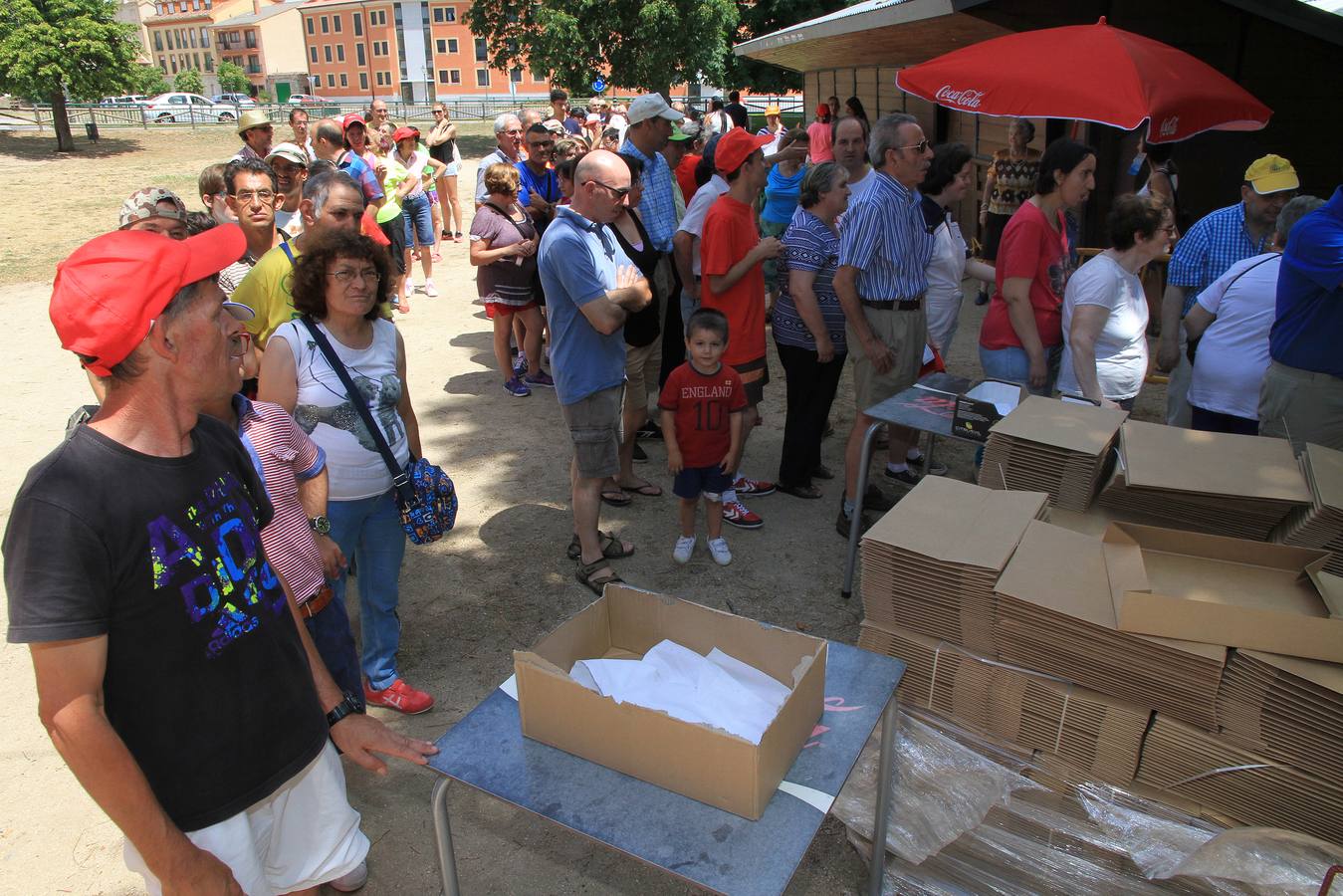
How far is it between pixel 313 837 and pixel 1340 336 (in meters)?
3.82

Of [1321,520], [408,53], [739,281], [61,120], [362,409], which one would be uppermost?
[408,53]

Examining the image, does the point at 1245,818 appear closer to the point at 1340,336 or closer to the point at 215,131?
the point at 1340,336

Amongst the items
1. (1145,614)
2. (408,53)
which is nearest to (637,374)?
(1145,614)

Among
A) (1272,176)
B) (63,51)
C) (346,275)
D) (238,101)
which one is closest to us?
(346,275)

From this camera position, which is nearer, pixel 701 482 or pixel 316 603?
pixel 316 603

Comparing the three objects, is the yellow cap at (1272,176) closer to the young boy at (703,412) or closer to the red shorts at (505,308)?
the young boy at (703,412)

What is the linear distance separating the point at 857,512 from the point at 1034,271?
139cm

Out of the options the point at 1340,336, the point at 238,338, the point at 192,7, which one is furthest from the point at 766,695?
the point at 192,7

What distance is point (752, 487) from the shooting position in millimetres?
5164

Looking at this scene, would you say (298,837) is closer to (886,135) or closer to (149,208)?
(149,208)

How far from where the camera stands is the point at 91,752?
139 centimetres

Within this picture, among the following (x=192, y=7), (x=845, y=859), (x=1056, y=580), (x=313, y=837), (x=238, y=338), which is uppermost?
(x=192, y=7)

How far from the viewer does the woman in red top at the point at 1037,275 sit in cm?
400

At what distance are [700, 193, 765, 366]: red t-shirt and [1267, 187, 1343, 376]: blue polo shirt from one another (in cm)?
230
